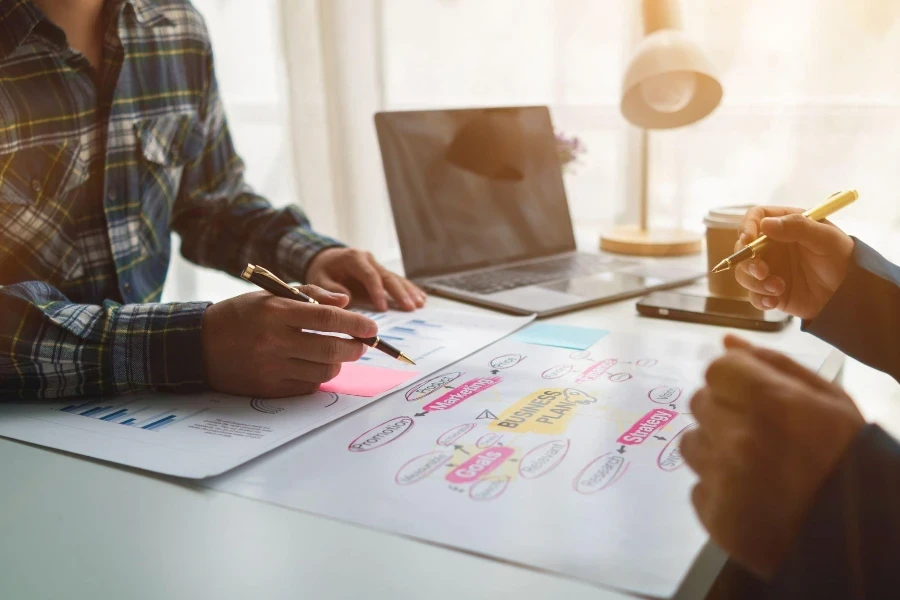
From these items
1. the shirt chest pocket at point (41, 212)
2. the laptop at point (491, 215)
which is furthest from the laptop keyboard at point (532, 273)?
the shirt chest pocket at point (41, 212)

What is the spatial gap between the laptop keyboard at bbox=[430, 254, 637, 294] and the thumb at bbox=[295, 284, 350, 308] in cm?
33

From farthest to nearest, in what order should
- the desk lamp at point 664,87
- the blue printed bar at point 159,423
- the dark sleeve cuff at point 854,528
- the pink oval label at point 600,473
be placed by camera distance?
the desk lamp at point 664,87
the blue printed bar at point 159,423
the pink oval label at point 600,473
the dark sleeve cuff at point 854,528

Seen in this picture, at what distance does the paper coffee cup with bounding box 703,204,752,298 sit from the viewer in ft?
3.23

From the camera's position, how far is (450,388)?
2.27 ft

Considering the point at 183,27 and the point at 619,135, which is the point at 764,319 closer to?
the point at 183,27

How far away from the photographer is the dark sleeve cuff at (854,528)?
39 cm

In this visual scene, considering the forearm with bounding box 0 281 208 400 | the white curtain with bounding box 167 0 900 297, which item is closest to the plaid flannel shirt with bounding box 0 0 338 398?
the forearm with bounding box 0 281 208 400

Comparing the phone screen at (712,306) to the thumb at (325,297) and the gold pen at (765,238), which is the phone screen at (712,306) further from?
the thumb at (325,297)

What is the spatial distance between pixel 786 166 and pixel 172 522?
58.9 inches

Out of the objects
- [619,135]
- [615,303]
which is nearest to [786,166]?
[619,135]

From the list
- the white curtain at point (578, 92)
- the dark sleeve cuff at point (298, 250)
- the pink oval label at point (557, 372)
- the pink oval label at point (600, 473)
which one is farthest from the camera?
the white curtain at point (578, 92)

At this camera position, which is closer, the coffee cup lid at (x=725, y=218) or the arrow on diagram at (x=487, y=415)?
the arrow on diagram at (x=487, y=415)

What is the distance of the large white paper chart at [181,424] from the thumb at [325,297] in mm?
71

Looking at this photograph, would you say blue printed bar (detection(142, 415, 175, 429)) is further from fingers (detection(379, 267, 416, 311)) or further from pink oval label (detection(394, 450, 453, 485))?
fingers (detection(379, 267, 416, 311))
